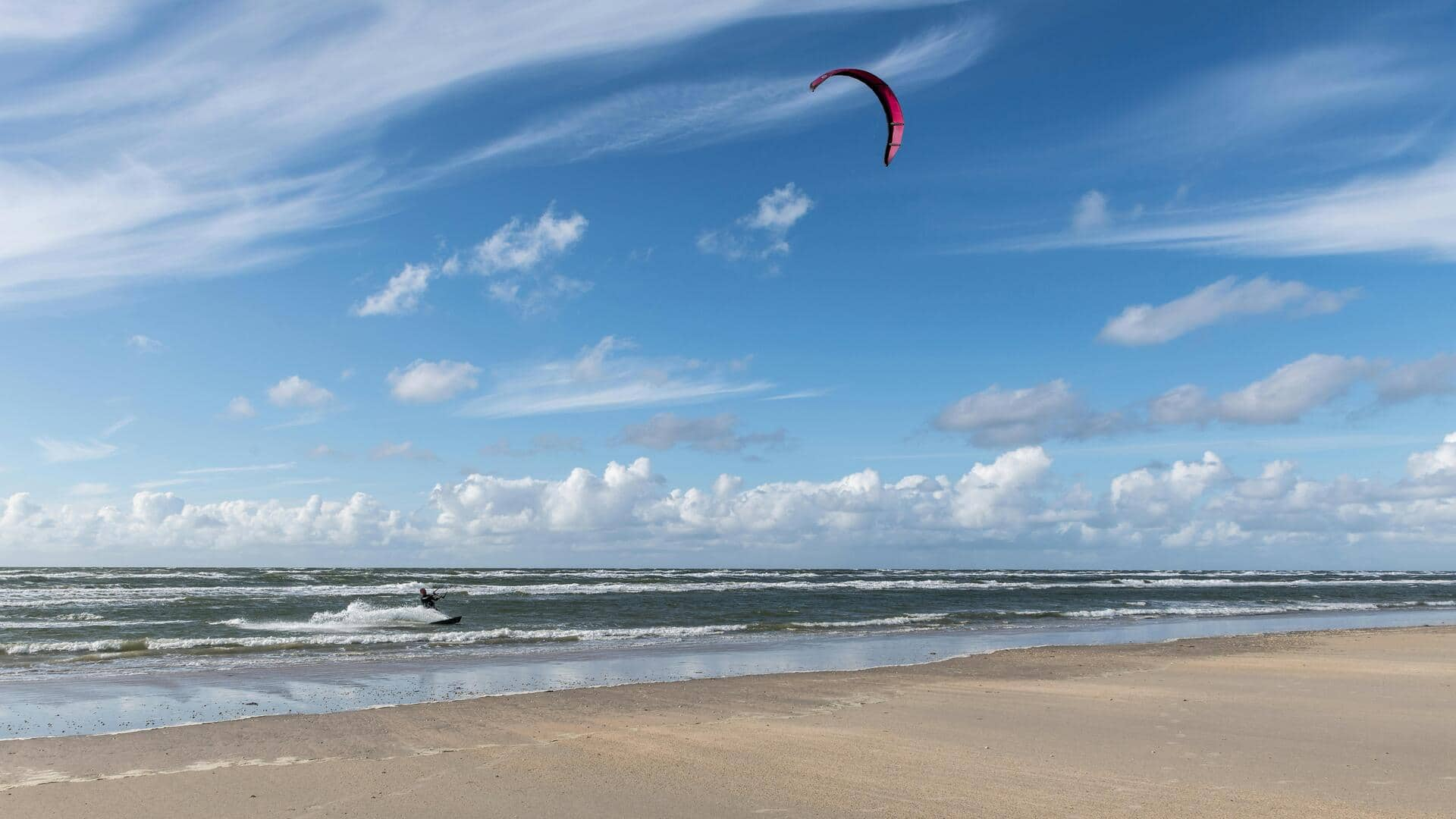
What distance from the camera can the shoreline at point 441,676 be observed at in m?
11.4

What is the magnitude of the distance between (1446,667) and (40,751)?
808 inches

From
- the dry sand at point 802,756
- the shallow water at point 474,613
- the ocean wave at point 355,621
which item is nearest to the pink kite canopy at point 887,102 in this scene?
the dry sand at point 802,756

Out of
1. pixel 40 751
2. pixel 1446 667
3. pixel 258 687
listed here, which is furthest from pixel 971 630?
pixel 40 751

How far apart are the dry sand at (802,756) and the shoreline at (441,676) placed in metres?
1.37

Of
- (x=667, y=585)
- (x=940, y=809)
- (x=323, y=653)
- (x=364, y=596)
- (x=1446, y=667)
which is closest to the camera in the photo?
(x=940, y=809)

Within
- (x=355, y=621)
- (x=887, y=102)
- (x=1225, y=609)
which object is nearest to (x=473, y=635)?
(x=355, y=621)

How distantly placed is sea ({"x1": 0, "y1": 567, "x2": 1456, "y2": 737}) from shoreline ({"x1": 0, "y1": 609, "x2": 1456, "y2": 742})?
7 cm

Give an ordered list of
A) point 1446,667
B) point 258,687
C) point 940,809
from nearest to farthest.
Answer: point 940,809
point 258,687
point 1446,667

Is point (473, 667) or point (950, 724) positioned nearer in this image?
point (950, 724)

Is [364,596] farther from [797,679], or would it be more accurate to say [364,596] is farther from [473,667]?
[797,679]

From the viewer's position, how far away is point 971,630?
26125 mm

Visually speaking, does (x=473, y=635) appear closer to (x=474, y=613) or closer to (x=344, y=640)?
(x=344, y=640)

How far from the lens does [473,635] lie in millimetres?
23094

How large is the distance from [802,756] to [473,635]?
16529 mm
